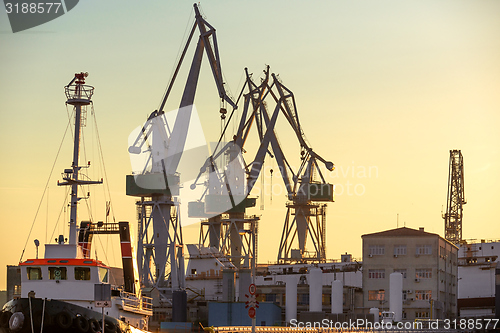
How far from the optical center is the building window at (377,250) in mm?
101375

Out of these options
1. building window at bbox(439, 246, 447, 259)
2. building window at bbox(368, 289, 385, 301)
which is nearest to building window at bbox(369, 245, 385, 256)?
building window at bbox(368, 289, 385, 301)

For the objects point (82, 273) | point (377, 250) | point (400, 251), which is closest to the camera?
point (82, 273)

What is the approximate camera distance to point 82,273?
52062 millimetres

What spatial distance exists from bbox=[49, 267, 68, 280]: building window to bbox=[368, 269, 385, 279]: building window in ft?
178

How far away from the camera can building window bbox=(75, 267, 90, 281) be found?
171 feet

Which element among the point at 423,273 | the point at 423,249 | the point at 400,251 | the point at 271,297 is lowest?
the point at 271,297

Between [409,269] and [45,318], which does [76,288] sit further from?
[409,269]

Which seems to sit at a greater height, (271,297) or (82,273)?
(82,273)

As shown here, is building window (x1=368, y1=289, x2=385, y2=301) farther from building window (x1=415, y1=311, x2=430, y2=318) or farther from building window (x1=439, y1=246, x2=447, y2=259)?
building window (x1=439, y1=246, x2=447, y2=259)

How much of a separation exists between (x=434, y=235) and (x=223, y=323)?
79.1ft

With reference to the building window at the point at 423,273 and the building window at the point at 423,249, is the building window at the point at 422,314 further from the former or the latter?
the building window at the point at 423,249

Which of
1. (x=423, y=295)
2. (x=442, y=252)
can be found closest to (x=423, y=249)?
(x=442, y=252)

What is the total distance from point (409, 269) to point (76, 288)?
5481 cm

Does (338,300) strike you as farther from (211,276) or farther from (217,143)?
(217,143)
